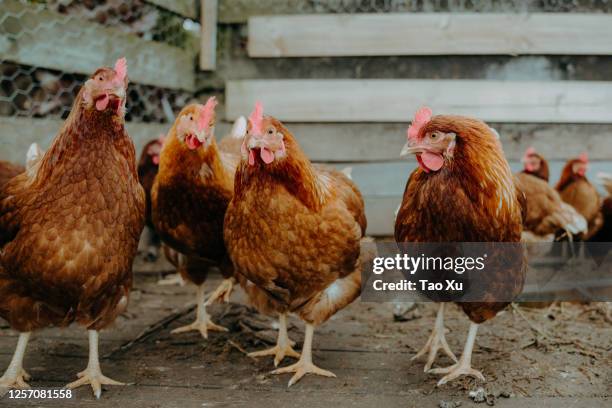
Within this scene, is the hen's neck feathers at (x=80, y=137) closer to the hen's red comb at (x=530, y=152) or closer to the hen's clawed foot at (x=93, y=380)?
the hen's clawed foot at (x=93, y=380)

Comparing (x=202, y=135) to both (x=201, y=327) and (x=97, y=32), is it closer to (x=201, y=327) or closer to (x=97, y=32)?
(x=201, y=327)

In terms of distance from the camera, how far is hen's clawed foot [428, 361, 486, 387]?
7.16 ft

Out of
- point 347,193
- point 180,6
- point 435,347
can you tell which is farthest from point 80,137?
point 180,6

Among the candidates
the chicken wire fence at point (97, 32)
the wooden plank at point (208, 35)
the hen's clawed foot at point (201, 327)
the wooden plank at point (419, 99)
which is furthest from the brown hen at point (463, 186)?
the wooden plank at point (208, 35)

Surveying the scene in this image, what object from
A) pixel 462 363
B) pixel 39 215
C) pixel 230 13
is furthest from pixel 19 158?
pixel 462 363

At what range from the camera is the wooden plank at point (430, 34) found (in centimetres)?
357

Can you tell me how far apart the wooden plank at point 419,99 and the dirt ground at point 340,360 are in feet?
4.17

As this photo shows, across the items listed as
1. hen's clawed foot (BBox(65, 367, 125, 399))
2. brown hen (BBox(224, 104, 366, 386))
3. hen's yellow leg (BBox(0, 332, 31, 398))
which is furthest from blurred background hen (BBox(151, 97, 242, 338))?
hen's yellow leg (BBox(0, 332, 31, 398))

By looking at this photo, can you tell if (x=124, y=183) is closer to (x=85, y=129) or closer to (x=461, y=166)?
(x=85, y=129)

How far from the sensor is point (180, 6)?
12.5 feet

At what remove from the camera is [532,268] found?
11.7ft

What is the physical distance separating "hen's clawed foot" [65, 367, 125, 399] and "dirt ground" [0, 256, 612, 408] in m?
0.03

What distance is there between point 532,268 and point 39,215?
9.33 ft

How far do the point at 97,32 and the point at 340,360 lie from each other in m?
2.23
